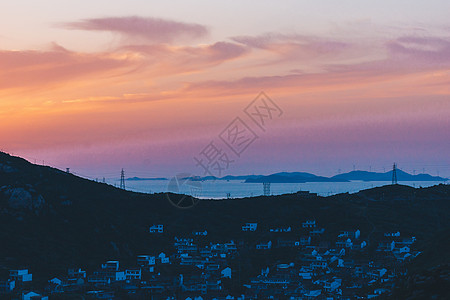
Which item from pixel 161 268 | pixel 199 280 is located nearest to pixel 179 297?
pixel 199 280

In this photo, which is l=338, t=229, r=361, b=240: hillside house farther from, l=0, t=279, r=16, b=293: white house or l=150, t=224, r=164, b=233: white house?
l=0, t=279, r=16, b=293: white house

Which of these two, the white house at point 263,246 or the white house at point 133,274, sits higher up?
the white house at point 263,246

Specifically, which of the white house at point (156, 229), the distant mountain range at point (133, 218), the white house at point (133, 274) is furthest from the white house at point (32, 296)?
the white house at point (156, 229)

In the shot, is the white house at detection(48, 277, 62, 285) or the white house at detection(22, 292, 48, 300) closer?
the white house at detection(22, 292, 48, 300)

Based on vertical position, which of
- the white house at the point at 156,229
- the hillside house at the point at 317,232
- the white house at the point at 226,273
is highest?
the white house at the point at 156,229

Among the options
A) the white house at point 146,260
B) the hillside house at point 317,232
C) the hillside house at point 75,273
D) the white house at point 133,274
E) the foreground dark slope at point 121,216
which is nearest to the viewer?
the hillside house at point 75,273

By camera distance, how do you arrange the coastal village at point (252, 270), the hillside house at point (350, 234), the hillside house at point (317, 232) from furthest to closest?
the hillside house at point (317, 232)
the hillside house at point (350, 234)
the coastal village at point (252, 270)

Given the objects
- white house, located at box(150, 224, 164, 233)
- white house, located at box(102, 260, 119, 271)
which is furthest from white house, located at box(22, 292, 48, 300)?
white house, located at box(150, 224, 164, 233)

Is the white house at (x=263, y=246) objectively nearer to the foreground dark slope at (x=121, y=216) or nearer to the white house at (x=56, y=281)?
the foreground dark slope at (x=121, y=216)
